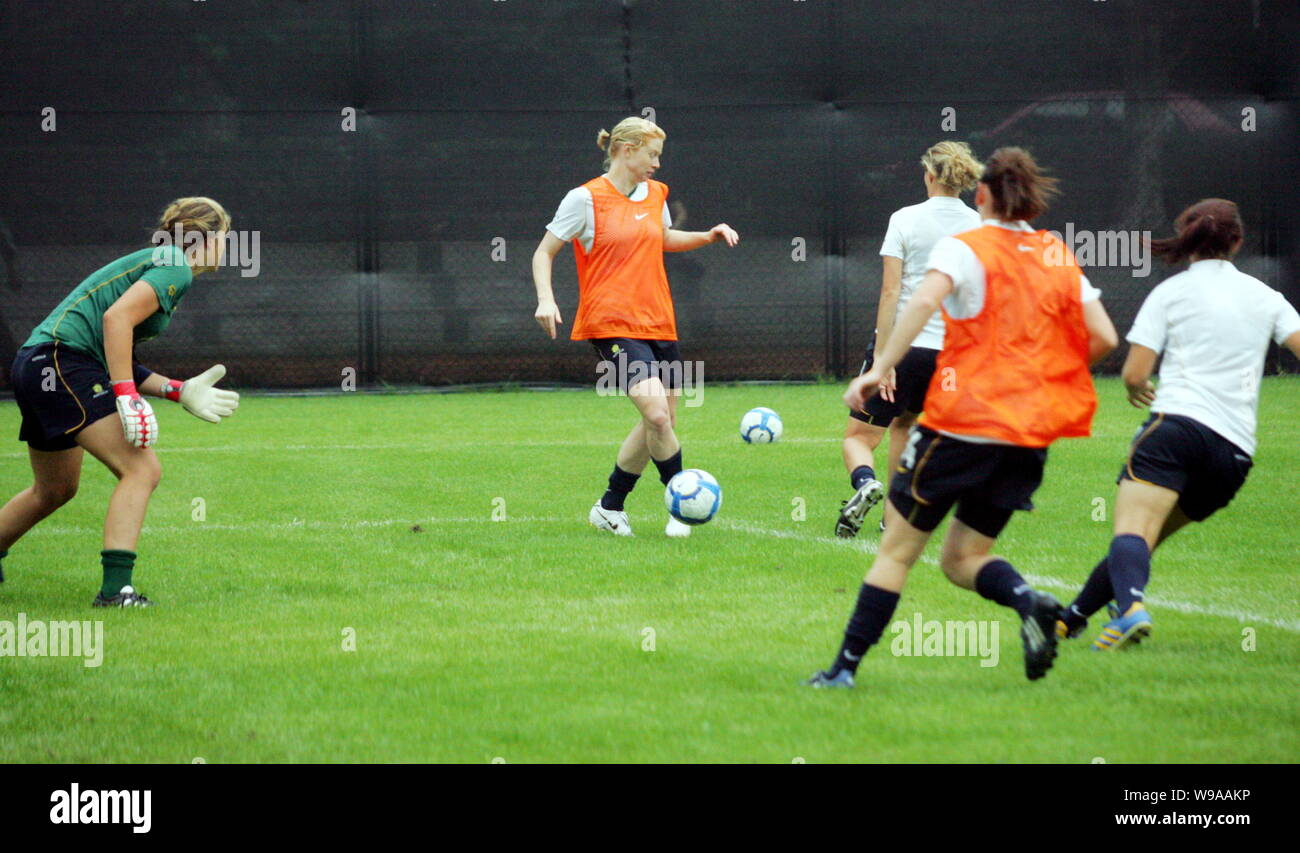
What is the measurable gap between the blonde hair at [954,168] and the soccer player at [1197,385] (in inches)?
78.7

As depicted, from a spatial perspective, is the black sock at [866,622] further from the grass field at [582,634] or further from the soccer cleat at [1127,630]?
the soccer cleat at [1127,630]

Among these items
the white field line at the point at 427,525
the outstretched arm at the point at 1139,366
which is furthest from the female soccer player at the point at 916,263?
the outstretched arm at the point at 1139,366

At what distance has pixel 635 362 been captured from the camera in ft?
23.6

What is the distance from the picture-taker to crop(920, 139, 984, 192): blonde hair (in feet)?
22.2

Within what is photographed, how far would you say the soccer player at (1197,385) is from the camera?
4.70 metres

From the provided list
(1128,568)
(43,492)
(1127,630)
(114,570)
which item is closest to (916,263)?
(1128,568)

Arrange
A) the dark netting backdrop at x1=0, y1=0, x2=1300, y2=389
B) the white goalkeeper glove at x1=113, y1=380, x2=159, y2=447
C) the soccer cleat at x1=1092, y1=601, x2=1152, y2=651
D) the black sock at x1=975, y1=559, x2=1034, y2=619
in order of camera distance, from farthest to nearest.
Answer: the dark netting backdrop at x1=0, y1=0, x2=1300, y2=389 → the white goalkeeper glove at x1=113, y1=380, x2=159, y2=447 → the soccer cleat at x1=1092, y1=601, x2=1152, y2=651 → the black sock at x1=975, y1=559, x2=1034, y2=619

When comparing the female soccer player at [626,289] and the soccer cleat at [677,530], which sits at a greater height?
the female soccer player at [626,289]

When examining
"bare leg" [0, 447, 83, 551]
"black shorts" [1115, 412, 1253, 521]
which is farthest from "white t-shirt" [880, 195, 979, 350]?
"bare leg" [0, 447, 83, 551]

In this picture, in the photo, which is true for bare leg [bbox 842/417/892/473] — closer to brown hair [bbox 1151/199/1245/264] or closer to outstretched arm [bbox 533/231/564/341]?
outstretched arm [bbox 533/231/564/341]

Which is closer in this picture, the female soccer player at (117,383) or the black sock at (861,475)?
the female soccer player at (117,383)

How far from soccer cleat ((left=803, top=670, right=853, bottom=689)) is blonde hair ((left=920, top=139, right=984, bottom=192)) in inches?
128
